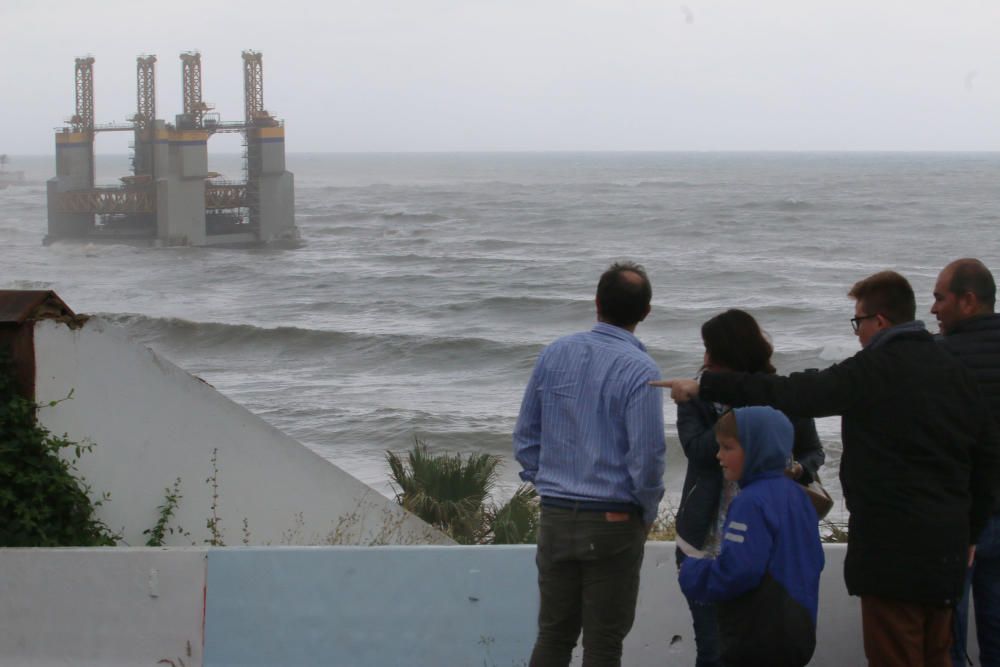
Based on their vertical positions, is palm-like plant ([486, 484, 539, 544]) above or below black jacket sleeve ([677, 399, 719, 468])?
below

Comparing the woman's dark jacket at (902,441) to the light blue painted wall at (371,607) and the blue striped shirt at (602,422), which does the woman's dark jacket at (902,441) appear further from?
the light blue painted wall at (371,607)

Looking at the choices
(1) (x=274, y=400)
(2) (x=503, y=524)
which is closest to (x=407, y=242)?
(1) (x=274, y=400)

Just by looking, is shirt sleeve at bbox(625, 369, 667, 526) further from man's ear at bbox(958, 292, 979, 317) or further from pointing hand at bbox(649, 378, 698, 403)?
man's ear at bbox(958, 292, 979, 317)

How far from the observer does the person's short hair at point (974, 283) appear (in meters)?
3.65

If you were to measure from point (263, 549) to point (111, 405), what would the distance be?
1151 mm

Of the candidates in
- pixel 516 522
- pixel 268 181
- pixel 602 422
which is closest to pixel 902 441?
pixel 602 422

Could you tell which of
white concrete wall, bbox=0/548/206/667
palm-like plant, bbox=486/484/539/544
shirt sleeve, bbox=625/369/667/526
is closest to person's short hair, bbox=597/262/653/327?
shirt sleeve, bbox=625/369/667/526

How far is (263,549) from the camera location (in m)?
4.40

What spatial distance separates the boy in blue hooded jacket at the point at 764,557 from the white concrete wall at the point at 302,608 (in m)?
1.23

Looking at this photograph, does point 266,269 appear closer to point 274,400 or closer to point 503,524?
point 274,400

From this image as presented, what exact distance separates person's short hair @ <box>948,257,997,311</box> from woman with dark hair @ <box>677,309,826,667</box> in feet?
2.38

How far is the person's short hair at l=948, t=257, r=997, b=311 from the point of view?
12.0 ft

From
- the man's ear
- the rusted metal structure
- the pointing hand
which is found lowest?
the pointing hand

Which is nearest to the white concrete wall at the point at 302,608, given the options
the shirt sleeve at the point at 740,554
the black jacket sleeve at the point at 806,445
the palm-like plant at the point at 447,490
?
the black jacket sleeve at the point at 806,445
